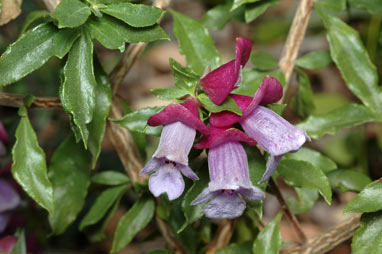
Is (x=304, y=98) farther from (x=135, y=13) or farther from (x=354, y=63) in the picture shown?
(x=135, y=13)

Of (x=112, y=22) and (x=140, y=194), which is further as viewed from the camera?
(x=140, y=194)

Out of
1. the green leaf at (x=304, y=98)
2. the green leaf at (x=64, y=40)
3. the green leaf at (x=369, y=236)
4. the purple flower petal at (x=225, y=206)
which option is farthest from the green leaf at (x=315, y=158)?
the green leaf at (x=64, y=40)

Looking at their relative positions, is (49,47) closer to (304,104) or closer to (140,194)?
(140,194)

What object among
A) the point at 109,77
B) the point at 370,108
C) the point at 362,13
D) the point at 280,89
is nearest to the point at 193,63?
the point at 109,77

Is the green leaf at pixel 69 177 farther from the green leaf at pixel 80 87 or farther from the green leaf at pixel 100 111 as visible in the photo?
the green leaf at pixel 80 87

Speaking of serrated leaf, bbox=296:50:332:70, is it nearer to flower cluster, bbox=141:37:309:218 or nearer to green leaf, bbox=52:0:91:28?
flower cluster, bbox=141:37:309:218

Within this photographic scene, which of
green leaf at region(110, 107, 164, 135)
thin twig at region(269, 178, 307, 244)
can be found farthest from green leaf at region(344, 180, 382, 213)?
green leaf at region(110, 107, 164, 135)
